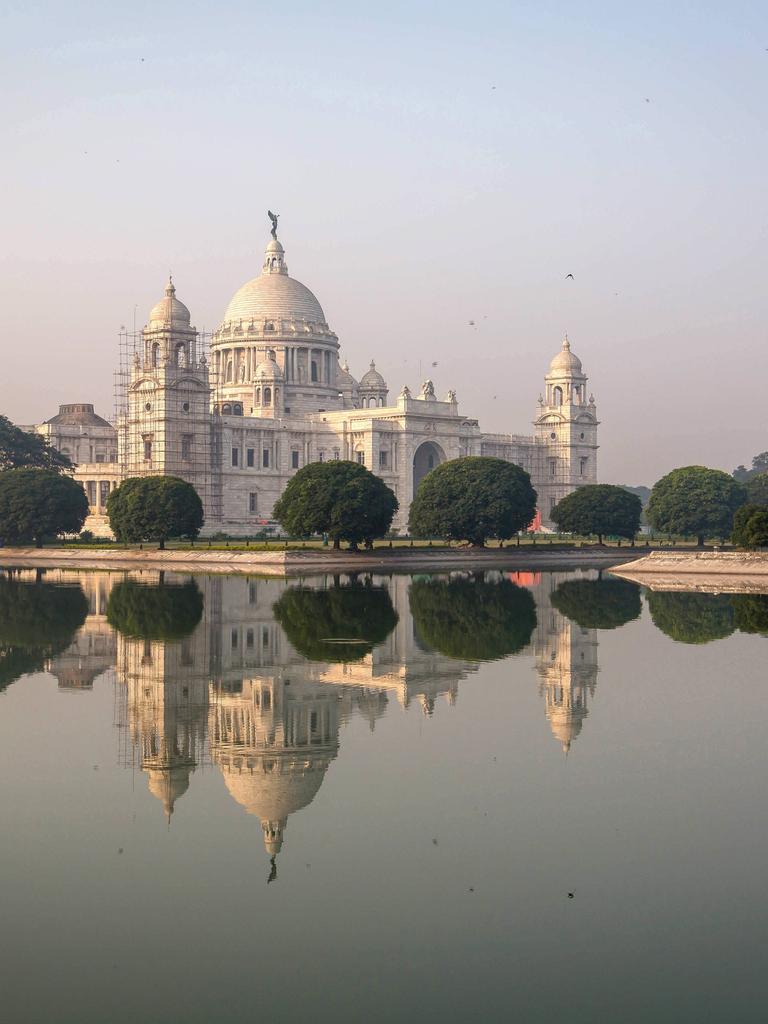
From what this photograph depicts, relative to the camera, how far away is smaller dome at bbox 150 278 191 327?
347 ft

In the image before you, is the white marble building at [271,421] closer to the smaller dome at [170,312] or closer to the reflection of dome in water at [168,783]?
the smaller dome at [170,312]

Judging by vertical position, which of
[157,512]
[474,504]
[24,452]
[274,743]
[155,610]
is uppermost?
[24,452]

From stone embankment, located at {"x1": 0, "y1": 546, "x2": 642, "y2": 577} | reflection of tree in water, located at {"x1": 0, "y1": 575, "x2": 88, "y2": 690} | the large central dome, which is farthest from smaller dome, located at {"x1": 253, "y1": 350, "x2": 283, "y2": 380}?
reflection of tree in water, located at {"x1": 0, "y1": 575, "x2": 88, "y2": 690}

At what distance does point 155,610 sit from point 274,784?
81.9ft

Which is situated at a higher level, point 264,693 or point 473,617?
point 473,617

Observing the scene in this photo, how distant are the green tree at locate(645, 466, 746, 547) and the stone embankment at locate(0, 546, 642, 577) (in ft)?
29.2

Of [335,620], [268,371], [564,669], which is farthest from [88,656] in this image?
[268,371]

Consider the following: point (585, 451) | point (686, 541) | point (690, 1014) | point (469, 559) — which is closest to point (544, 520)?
point (585, 451)

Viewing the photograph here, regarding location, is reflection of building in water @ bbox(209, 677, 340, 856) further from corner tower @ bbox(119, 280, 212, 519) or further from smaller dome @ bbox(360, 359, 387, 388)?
smaller dome @ bbox(360, 359, 387, 388)

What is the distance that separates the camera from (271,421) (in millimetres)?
114750

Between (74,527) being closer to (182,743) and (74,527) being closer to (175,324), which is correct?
(175,324)

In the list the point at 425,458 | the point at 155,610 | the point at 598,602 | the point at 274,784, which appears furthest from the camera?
the point at 425,458

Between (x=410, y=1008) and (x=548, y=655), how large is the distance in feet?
66.2

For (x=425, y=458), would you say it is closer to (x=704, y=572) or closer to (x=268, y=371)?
(x=268, y=371)
